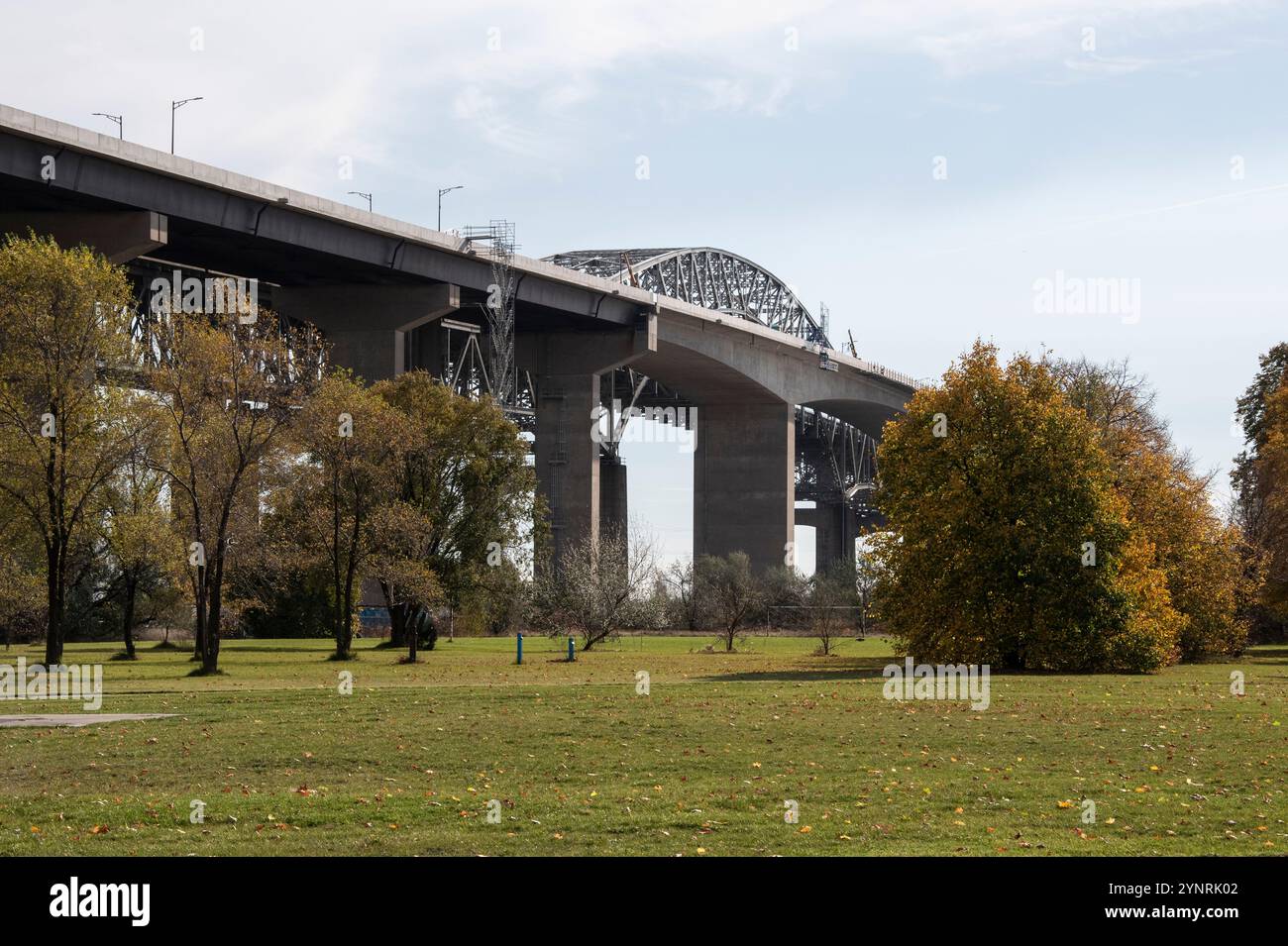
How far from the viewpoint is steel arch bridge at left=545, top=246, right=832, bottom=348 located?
333ft

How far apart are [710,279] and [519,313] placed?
46623mm

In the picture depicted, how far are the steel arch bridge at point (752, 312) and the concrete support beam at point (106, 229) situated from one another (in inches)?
1667

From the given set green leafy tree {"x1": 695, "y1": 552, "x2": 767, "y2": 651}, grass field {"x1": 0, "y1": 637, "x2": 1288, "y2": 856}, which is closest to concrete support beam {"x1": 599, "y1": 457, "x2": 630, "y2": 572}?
green leafy tree {"x1": 695, "y1": 552, "x2": 767, "y2": 651}

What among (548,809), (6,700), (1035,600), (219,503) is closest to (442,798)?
(548,809)

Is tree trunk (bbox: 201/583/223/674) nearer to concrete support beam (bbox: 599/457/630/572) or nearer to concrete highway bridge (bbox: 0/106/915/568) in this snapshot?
concrete highway bridge (bbox: 0/106/915/568)

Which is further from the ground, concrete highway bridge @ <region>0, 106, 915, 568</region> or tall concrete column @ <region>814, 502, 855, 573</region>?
concrete highway bridge @ <region>0, 106, 915, 568</region>

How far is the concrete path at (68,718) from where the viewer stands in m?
20.3

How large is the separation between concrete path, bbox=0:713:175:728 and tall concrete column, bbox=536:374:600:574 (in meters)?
53.8

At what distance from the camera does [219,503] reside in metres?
42.6

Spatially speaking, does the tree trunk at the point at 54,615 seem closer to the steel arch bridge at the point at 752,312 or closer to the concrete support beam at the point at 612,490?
the steel arch bridge at the point at 752,312

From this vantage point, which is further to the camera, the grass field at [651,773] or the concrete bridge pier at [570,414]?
the concrete bridge pier at [570,414]

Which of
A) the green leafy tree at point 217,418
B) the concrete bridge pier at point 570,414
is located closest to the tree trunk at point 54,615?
the green leafy tree at point 217,418

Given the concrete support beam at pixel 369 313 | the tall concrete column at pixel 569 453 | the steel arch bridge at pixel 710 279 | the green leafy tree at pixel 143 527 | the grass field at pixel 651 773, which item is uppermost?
the steel arch bridge at pixel 710 279

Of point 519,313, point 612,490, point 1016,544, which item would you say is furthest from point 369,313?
point 612,490
